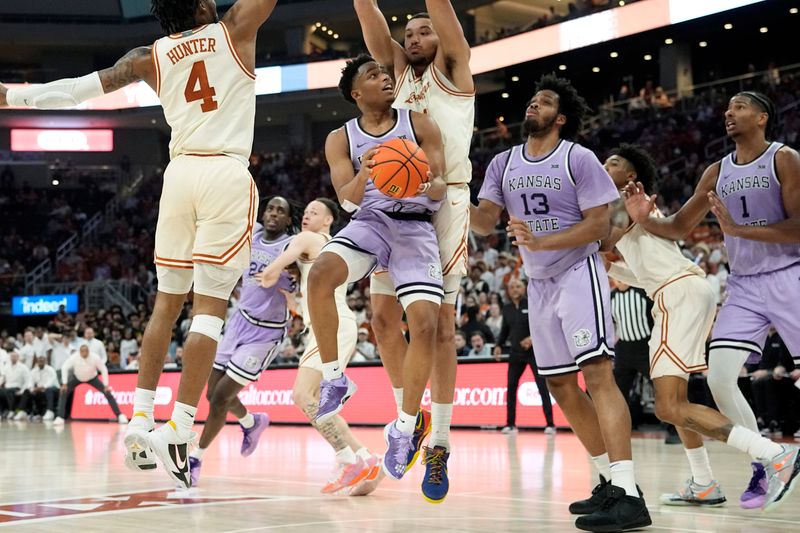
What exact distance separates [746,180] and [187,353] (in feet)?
11.8

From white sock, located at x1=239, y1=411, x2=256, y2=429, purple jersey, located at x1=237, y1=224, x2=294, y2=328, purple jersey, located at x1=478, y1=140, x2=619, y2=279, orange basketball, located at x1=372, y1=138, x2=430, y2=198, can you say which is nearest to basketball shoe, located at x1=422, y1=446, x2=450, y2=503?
purple jersey, located at x1=478, y1=140, x2=619, y2=279

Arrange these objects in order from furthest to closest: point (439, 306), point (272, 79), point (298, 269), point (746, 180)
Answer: point (272, 79), point (298, 269), point (746, 180), point (439, 306)

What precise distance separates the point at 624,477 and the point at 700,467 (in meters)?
1.30

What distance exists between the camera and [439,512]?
5496 millimetres

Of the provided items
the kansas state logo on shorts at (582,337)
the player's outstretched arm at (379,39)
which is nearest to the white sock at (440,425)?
the kansas state logo on shorts at (582,337)

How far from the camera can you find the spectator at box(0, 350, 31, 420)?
21.2 meters

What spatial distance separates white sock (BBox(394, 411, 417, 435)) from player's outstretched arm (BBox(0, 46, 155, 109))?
7.68 ft

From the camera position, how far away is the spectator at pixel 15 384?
2125 cm

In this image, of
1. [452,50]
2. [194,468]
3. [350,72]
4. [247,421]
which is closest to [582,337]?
[452,50]

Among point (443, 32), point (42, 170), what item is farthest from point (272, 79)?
point (443, 32)

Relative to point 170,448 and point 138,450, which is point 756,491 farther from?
point 138,450

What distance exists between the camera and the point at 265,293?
27.2 ft

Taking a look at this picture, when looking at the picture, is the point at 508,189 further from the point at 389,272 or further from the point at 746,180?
the point at 746,180

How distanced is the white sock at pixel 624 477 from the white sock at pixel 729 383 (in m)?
1.22
